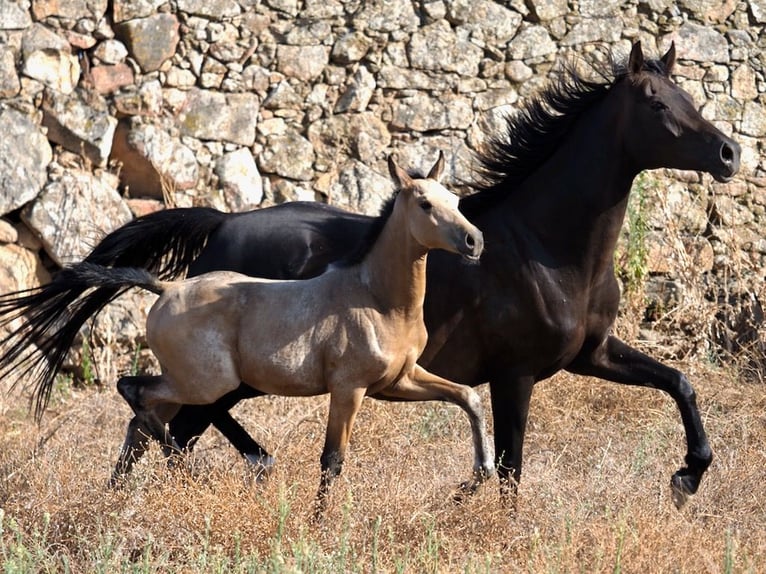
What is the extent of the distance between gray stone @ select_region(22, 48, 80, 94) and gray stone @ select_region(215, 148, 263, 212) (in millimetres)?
1086

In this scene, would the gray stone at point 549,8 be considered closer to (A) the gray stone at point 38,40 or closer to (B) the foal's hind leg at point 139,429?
(A) the gray stone at point 38,40

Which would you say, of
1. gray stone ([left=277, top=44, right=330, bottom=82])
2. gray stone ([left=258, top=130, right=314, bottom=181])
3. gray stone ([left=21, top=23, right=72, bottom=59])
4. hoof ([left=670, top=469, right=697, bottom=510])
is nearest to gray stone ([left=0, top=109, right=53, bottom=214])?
gray stone ([left=21, top=23, right=72, bottom=59])

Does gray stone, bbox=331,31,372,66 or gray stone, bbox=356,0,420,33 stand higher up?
gray stone, bbox=356,0,420,33

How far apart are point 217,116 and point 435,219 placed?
428cm

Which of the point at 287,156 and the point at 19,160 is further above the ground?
the point at 287,156

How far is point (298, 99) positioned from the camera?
28.1ft

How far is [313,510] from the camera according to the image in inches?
179

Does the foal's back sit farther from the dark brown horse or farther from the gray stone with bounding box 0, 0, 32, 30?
the gray stone with bounding box 0, 0, 32, 30

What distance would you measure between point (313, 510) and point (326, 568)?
1.87 feet

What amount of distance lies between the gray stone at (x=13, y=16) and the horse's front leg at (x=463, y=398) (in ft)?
14.7

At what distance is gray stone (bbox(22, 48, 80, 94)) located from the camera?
8.08 metres

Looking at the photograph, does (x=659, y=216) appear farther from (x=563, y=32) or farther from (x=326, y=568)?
(x=326, y=568)

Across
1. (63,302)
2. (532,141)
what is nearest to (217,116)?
(63,302)

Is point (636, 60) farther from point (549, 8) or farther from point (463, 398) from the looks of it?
point (549, 8)
